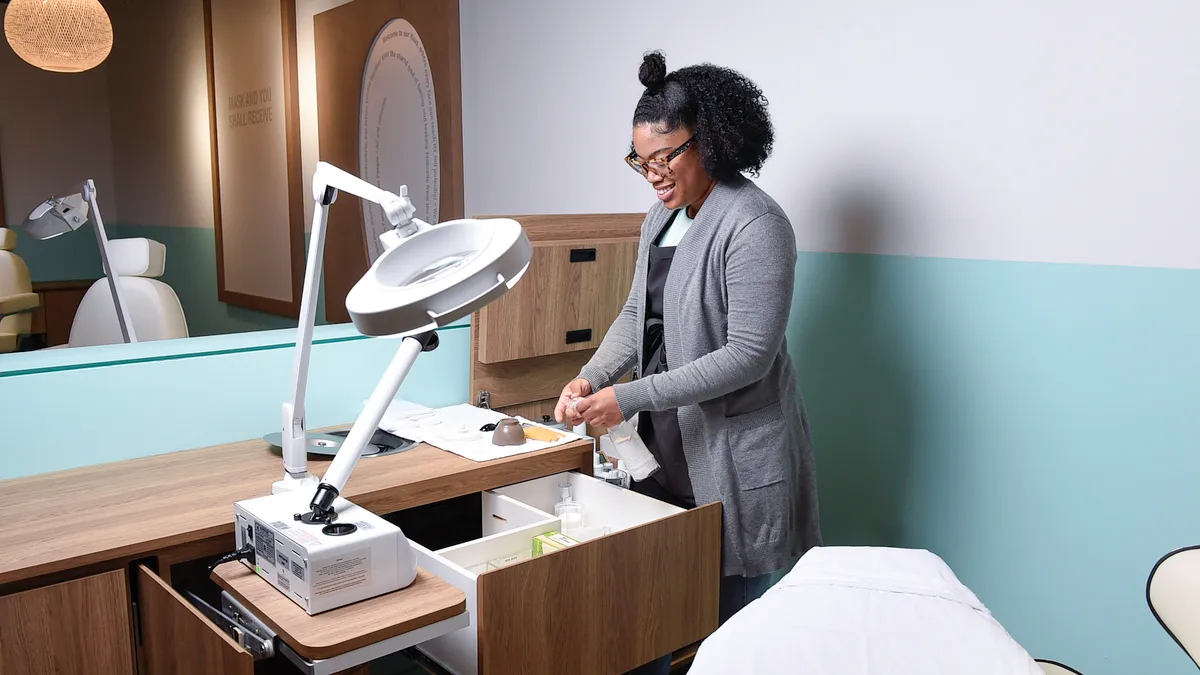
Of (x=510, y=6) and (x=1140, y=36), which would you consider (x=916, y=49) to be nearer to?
(x=1140, y=36)

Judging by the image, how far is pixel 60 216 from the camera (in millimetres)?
1974

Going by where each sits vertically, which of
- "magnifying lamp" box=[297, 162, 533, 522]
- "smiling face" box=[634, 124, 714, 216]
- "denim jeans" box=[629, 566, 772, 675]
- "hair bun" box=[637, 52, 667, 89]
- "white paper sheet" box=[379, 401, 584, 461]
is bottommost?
"denim jeans" box=[629, 566, 772, 675]

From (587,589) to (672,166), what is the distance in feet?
2.53

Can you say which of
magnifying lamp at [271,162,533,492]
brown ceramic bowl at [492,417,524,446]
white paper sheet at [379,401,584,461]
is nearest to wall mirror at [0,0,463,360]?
white paper sheet at [379,401,584,461]

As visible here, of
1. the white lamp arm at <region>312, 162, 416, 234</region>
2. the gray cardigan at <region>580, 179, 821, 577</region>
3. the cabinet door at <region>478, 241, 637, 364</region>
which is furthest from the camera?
the cabinet door at <region>478, 241, 637, 364</region>

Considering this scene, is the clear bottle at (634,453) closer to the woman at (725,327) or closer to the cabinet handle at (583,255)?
the woman at (725,327)

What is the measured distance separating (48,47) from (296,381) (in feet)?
5.80

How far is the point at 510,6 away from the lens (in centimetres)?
311

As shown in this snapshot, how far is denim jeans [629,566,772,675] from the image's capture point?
5.89 ft

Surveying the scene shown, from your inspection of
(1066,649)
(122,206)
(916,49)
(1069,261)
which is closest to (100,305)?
(122,206)

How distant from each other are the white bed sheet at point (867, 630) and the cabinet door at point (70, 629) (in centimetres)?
94

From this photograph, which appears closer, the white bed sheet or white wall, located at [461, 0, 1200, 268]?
the white bed sheet

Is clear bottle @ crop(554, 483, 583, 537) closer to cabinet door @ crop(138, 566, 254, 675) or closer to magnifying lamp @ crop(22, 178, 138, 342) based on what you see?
cabinet door @ crop(138, 566, 254, 675)

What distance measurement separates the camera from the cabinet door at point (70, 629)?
1.27 meters
